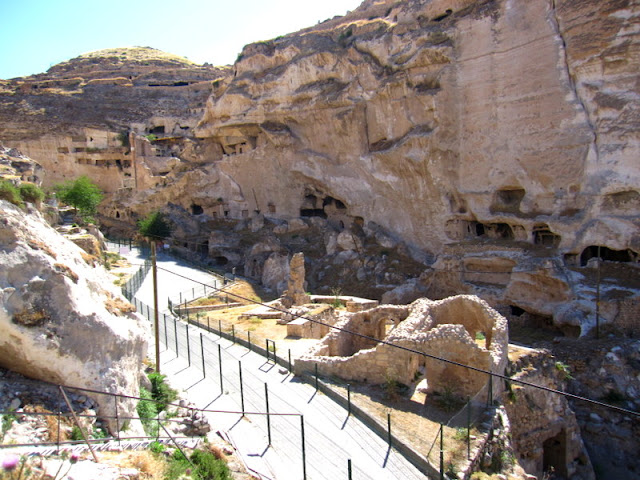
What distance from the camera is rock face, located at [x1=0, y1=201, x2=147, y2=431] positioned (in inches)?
265

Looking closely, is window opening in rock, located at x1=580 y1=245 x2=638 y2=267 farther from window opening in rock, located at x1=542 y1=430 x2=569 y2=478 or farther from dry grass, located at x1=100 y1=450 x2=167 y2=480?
dry grass, located at x1=100 y1=450 x2=167 y2=480

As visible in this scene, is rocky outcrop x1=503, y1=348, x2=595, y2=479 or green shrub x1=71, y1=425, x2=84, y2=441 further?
rocky outcrop x1=503, y1=348, x2=595, y2=479

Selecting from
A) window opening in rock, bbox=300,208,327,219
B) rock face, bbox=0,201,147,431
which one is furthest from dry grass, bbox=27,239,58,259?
window opening in rock, bbox=300,208,327,219

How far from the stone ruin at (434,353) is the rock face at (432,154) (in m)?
8.82

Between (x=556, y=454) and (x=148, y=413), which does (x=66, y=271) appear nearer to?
(x=148, y=413)

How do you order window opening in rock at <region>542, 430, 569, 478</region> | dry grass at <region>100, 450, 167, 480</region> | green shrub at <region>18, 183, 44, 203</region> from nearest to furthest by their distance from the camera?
dry grass at <region>100, 450, 167, 480</region>
green shrub at <region>18, 183, 44, 203</region>
window opening in rock at <region>542, 430, 569, 478</region>

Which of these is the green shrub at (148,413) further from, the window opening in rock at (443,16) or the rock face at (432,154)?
the window opening in rock at (443,16)

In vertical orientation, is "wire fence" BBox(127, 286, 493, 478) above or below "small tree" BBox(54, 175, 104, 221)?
below

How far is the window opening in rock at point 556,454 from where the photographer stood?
12367 mm

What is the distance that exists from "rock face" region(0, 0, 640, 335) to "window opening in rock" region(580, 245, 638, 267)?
0.12m

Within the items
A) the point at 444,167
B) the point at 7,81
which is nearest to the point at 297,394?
the point at 444,167

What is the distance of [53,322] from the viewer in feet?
23.0

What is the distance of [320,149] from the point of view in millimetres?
34375

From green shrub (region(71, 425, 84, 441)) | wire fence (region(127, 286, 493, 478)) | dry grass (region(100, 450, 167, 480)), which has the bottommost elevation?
wire fence (region(127, 286, 493, 478))
